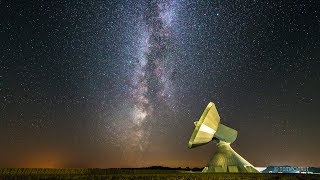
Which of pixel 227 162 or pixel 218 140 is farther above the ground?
pixel 218 140

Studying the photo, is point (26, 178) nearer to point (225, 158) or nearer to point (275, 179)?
point (275, 179)

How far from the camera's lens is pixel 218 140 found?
3297cm

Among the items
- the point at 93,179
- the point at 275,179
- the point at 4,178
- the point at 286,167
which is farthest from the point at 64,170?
the point at 286,167

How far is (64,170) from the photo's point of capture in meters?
27.9

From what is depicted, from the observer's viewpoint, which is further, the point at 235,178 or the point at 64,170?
the point at 64,170

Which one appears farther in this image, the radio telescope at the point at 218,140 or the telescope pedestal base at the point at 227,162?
the telescope pedestal base at the point at 227,162

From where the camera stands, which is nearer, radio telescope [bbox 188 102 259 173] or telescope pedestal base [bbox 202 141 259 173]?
radio telescope [bbox 188 102 259 173]

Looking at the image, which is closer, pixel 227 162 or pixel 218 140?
pixel 227 162

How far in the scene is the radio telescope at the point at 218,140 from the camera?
3000cm

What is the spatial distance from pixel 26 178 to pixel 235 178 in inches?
420

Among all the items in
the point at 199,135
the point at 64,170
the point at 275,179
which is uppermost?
the point at 199,135

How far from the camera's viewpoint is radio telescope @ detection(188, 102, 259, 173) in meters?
30.0

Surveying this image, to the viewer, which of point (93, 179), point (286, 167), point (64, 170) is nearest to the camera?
point (93, 179)

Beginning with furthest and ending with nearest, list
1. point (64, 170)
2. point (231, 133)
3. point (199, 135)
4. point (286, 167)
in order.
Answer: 1. point (286, 167)
2. point (231, 133)
3. point (199, 135)
4. point (64, 170)
